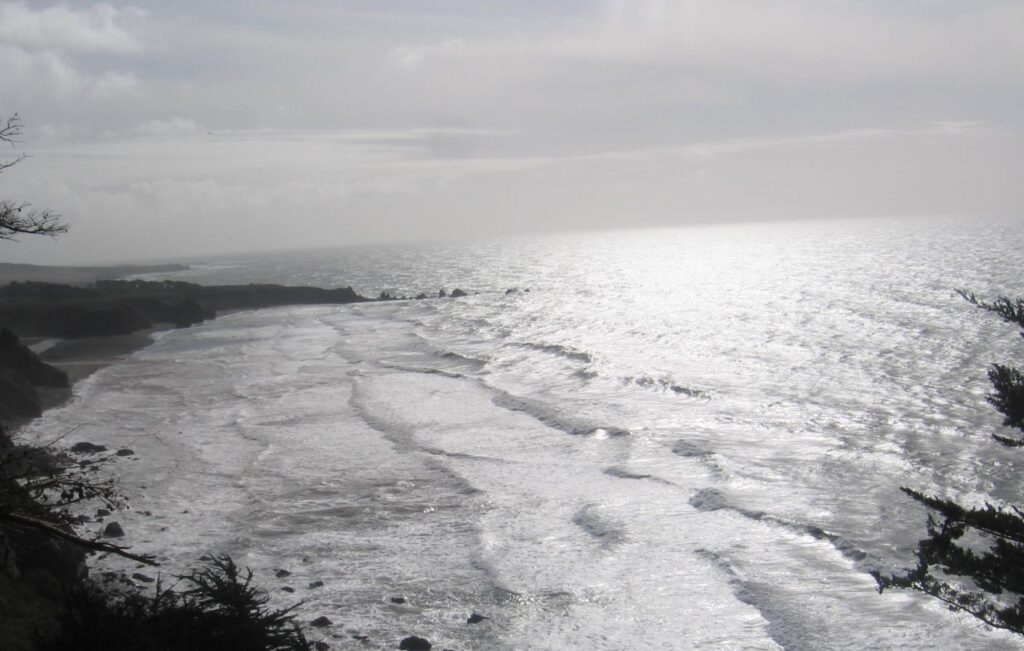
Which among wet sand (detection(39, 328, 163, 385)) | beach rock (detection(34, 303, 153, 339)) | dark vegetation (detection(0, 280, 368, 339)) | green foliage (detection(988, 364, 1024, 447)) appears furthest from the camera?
dark vegetation (detection(0, 280, 368, 339))

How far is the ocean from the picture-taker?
1438 cm

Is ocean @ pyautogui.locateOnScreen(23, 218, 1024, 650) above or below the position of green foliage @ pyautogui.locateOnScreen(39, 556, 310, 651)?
below

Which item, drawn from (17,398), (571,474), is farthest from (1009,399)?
(17,398)

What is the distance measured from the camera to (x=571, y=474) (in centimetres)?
2312

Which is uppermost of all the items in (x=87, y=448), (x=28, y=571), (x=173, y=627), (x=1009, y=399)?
(x=1009, y=399)

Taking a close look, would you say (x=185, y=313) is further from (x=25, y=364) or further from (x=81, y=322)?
(x=25, y=364)

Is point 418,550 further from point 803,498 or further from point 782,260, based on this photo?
point 782,260

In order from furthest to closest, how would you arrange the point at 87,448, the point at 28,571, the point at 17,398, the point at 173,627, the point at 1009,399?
the point at 17,398, the point at 87,448, the point at 28,571, the point at 1009,399, the point at 173,627

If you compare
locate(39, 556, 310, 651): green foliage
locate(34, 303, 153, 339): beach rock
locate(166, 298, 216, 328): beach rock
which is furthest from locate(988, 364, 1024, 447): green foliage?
locate(166, 298, 216, 328): beach rock

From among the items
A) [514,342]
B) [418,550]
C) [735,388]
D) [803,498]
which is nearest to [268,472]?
[418,550]

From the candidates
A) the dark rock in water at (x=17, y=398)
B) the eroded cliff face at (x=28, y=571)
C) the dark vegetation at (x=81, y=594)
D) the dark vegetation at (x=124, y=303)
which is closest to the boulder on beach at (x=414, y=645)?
the dark vegetation at (x=81, y=594)

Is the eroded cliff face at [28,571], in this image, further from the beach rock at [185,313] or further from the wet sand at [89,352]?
the beach rock at [185,313]

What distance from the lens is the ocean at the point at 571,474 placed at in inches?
566

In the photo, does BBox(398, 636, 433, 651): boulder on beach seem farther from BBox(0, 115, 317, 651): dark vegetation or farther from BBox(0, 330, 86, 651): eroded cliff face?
BBox(0, 330, 86, 651): eroded cliff face
